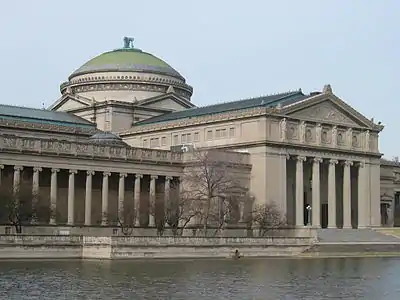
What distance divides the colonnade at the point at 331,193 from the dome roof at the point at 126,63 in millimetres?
34871

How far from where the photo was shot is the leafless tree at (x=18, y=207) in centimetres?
8475

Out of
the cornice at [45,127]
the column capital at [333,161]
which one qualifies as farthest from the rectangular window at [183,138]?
the column capital at [333,161]

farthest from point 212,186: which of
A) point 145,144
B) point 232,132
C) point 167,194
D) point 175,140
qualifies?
point 145,144

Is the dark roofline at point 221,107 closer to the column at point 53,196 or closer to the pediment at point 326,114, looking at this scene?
the pediment at point 326,114

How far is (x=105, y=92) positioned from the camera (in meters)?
139

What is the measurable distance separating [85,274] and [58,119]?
244 ft

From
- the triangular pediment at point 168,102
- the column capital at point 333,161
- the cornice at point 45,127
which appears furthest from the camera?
the triangular pediment at point 168,102

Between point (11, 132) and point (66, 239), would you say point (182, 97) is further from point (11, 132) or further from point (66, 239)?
point (66, 239)

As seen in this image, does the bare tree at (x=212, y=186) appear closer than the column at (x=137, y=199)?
Yes

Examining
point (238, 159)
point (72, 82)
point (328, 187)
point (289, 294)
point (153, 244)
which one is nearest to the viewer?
point (289, 294)

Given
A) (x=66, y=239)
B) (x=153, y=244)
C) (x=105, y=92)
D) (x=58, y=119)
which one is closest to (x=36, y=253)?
(x=66, y=239)

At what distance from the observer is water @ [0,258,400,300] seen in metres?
40.9

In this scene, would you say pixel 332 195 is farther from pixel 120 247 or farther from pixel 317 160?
pixel 120 247

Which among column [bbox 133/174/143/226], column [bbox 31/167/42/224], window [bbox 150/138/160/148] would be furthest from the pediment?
column [bbox 31/167/42/224]
